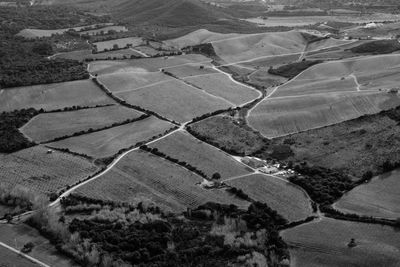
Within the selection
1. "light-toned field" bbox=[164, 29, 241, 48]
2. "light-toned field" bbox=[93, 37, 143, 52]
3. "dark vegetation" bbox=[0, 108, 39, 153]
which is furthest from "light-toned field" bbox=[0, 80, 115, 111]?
"light-toned field" bbox=[164, 29, 241, 48]

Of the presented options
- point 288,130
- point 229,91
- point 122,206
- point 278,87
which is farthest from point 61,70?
point 122,206

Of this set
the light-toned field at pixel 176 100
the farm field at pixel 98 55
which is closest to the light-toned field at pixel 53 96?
the light-toned field at pixel 176 100

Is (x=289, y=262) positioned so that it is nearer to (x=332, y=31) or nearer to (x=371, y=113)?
(x=371, y=113)

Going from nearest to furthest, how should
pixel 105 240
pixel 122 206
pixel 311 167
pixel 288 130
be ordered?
pixel 105 240
pixel 122 206
pixel 311 167
pixel 288 130

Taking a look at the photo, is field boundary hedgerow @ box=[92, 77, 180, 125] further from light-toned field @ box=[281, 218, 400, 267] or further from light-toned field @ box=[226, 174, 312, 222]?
light-toned field @ box=[281, 218, 400, 267]

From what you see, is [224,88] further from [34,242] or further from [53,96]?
[34,242]

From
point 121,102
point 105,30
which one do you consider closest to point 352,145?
point 121,102
